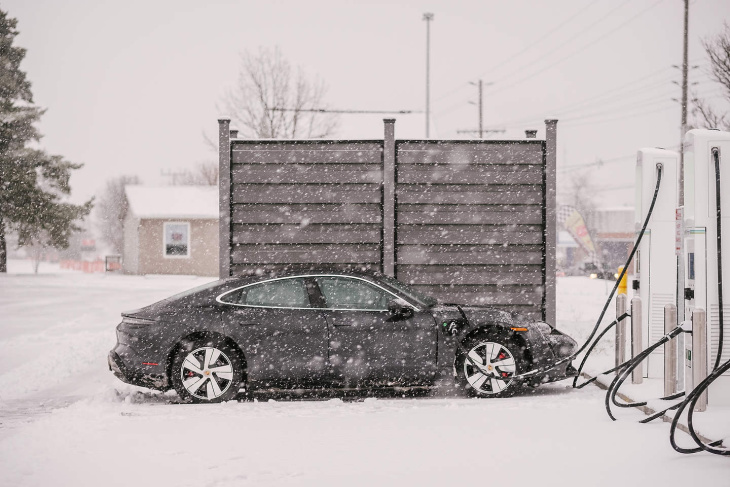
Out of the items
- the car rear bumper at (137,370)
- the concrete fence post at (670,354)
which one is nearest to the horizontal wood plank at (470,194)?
the concrete fence post at (670,354)

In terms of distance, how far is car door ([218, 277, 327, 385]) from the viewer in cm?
811

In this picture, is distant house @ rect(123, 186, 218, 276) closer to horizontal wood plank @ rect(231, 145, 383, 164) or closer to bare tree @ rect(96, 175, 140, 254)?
horizontal wood plank @ rect(231, 145, 383, 164)

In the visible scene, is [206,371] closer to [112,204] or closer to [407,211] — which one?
[407,211]

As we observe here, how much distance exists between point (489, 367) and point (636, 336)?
1674mm

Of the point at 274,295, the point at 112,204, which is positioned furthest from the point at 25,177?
the point at 112,204

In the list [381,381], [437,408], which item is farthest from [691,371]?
[381,381]

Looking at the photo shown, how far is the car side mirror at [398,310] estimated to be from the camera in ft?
26.9

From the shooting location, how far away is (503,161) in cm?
1155

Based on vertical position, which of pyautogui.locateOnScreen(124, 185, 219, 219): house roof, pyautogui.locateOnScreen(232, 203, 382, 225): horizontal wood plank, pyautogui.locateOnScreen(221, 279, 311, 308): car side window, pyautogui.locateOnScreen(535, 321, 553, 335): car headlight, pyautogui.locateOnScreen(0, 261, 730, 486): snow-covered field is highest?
pyautogui.locateOnScreen(124, 185, 219, 219): house roof

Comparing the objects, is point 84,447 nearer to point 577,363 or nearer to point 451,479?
point 451,479

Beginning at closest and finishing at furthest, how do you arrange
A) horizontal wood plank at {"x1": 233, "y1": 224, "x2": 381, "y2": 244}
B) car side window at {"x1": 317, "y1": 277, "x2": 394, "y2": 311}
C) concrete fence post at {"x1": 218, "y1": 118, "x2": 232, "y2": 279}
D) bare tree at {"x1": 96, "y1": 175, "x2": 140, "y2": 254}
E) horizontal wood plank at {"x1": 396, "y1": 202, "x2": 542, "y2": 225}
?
car side window at {"x1": 317, "y1": 277, "x2": 394, "y2": 311}, concrete fence post at {"x1": 218, "y1": 118, "x2": 232, "y2": 279}, horizontal wood plank at {"x1": 233, "y1": 224, "x2": 381, "y2": 244}, horizontal wood plank at {"x1": 396, "y1": 202, "x2": 542, "y2": 225}, bare tree at {"x1": 96, "y1": 175, "x2": 140, "y2": 254}

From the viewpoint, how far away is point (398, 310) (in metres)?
8.22

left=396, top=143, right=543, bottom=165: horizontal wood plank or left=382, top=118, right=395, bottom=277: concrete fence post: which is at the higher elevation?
left=396, top=143, right=543, bottom=165: horizontal wood plank

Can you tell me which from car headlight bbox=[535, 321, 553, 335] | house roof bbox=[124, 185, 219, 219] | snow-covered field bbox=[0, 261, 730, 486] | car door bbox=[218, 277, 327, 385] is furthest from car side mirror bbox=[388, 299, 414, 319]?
house roof bbox=[124, 185, 219, 219]
